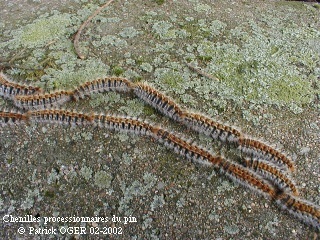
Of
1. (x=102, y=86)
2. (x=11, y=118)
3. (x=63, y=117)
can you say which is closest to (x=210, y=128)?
(x=102, y=86)

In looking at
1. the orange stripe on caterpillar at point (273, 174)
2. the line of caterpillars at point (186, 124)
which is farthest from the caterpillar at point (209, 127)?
the orange stripe on caterpillar at point (273, 174)

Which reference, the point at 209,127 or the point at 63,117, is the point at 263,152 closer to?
the point at 209,127

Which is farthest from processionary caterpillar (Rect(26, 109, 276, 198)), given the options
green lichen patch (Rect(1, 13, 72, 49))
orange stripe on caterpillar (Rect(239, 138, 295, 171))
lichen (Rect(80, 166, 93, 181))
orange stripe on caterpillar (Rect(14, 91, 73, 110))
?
green lichen patch (Rect(1, 13, 72, 49))

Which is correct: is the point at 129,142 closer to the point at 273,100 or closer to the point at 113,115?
the point at 113,115

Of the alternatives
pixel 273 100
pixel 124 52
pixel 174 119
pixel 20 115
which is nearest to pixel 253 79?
pixel 273 100

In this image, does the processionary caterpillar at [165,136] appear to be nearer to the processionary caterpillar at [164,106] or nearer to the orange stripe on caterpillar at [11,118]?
the orange stripe on caterpillar at [11,118]

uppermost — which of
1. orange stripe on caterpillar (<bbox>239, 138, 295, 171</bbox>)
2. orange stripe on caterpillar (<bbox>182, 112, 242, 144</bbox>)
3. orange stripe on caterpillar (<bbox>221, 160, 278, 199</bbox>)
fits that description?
orange stripe on caterpillar (<bbox>182, 112, 242, 144</bbox>)

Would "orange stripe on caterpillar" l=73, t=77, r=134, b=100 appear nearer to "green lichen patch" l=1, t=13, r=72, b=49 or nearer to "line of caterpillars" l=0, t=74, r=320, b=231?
"line of caterpillars" l=0, t=74, r=320, b=231
